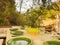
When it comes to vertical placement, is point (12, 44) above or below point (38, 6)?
below

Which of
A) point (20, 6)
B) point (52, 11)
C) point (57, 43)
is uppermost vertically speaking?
point (20, 6)

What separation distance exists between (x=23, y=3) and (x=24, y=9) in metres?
0.21

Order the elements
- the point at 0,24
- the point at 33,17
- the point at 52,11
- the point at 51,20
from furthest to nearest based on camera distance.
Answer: the point at 0,24 → the point at 52,11 → the point at 51,20 → the point at 33,17

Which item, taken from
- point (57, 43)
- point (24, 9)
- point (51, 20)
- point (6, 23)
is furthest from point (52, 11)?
point (57, 43)

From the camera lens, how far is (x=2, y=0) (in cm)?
399

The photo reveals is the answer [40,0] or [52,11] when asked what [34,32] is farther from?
[40,0]

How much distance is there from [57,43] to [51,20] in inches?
76.0

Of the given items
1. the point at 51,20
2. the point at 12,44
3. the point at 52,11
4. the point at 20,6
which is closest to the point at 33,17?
the point at 51,20

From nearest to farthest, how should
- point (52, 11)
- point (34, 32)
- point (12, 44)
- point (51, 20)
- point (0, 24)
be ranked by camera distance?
1. point (12, 44)
2. point (34, 32)
3. point (51, 20)
4. point (52, 11)
5. point (0, 24)

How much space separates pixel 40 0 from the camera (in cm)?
380

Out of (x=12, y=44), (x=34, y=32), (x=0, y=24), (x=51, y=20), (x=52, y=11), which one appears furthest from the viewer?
(x=0, y=24)

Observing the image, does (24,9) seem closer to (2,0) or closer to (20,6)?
(20,6)

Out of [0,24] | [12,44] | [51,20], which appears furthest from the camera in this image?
[0,24]

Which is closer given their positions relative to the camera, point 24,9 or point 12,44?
point 12,44
